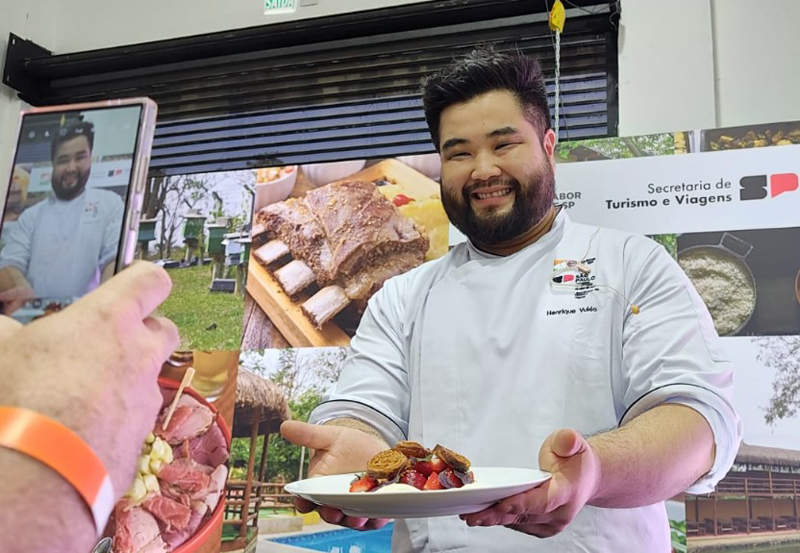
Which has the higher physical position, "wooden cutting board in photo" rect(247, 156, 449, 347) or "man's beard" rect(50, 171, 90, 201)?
"wooden cutting board in photo" rect(247, 156, 449, 347)

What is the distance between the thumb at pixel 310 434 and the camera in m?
1.32

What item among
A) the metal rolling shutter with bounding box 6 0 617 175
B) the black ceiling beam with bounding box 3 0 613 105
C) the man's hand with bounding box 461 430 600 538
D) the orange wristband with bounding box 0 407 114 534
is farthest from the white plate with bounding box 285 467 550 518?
the black ceiling beam with bounding box 3 0 613 105

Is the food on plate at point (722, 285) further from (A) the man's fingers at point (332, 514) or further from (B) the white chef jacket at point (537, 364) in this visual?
(A) the man's fingers at point (332, 514)

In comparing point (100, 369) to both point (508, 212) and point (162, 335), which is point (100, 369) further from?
point (508, 212)

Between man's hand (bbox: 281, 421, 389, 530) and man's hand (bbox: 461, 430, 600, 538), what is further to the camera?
man's hand (bbox: 281, 421, 389, 530)

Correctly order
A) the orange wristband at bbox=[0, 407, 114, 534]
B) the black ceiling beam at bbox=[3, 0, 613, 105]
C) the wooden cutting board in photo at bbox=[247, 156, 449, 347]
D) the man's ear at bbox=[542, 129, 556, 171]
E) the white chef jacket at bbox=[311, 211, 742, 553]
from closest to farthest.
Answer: the orange wristband at bbox=[0, 407, 114, 534], the white chef jacket at bbox=[311, 211, 742, 553], the man's ear at bbox=[542, 129, 556, 171], the wooden cutting board in photo at bbox=[247, 156, 449, 347], the black ceiling beam at bbox=[3, 0, 613, 105]

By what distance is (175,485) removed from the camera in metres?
2.44

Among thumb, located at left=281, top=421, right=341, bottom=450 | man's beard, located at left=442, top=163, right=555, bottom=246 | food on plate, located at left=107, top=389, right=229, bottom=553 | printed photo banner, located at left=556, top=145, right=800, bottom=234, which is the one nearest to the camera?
thumb, located at left=281, top=421, right=341, bottom=450

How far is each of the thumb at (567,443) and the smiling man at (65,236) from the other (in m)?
0.70

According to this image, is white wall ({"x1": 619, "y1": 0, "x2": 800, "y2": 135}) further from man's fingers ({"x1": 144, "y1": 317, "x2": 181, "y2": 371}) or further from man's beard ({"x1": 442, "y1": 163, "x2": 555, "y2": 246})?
man's fingers ({"x1": 144, "y1": 317, "x2": 181, "y2": 371})

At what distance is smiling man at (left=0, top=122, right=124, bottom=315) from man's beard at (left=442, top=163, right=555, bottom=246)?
1.45m

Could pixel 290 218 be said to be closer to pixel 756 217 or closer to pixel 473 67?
pixel 473 67

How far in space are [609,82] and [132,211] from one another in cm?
244

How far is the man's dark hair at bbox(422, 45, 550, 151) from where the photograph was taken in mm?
1912
